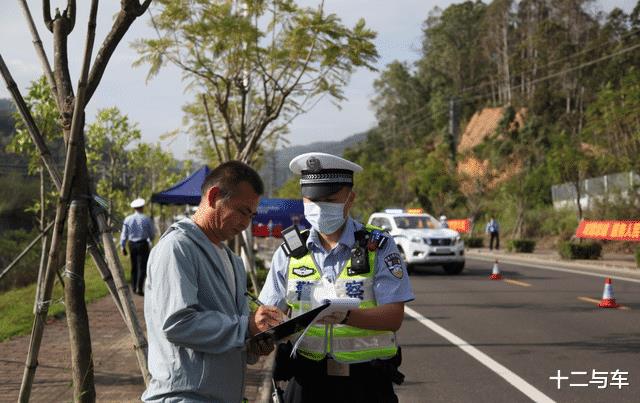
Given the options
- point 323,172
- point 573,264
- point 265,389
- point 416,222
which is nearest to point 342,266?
point 323,172

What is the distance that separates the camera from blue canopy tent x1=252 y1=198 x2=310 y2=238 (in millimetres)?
17156

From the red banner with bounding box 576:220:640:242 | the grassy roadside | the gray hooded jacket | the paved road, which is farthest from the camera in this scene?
the red banner with bounding box 576:220:640:242

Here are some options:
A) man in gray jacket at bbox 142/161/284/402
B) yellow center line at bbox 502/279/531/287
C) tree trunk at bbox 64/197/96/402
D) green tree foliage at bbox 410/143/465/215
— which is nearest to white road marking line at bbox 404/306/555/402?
tree trunk at bbox 64/197/96/402

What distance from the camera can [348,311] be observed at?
3074 millimetres

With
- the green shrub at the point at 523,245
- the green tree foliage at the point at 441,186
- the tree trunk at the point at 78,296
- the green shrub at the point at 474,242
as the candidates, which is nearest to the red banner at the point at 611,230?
the green shrub at the point at 523,245

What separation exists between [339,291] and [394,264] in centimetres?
26

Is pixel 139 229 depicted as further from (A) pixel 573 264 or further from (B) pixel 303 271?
(A) pixel 573 264

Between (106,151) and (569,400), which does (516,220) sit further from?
(569,400)

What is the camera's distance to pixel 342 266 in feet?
11.4

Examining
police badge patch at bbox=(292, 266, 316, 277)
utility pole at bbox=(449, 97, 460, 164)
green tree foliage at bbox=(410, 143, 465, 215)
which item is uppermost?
utility pole at bbox=(449, 97, 460, 164)

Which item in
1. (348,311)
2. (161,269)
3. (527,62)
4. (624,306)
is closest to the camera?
(161,269)

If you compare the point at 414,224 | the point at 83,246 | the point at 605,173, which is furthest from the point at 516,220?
the point at 83,246

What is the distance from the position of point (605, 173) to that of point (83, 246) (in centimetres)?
3490

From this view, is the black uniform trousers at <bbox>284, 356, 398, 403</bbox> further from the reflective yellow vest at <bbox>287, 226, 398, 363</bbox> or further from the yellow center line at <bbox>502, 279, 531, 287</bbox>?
the yellow center line at <bbox>502, 279, 531, 287</bbox>
